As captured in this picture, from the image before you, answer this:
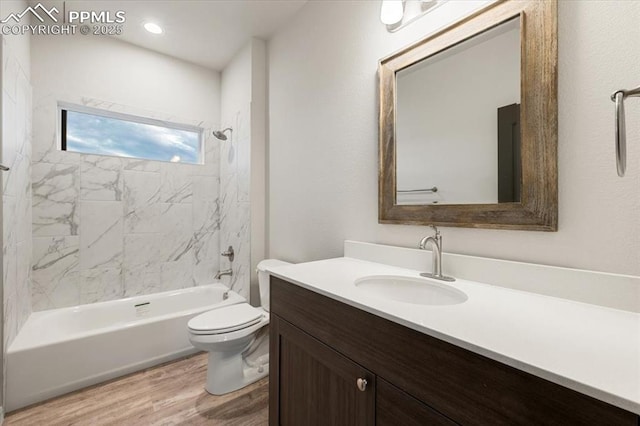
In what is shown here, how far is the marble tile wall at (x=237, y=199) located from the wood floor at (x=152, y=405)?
0.84 metres

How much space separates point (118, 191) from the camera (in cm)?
249

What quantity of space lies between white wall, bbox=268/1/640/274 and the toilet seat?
0.53 meters

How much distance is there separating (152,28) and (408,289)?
2.84 m

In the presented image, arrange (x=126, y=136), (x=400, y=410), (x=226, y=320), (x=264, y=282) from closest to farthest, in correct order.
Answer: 1. (x=400, y=410)
2. (x=226, y=320)
3. (x=264, y=282)
4. (x=126, y=136)

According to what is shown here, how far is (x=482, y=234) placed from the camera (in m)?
1.11

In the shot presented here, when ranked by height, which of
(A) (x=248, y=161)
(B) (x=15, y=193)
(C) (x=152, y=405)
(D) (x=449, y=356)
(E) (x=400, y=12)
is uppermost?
(E) (x=400, y=12)

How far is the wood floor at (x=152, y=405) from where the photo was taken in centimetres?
155

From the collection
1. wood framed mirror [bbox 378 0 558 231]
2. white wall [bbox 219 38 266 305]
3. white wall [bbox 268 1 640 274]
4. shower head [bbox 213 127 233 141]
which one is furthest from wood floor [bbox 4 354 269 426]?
shower head [bbox 213 127 233 141]

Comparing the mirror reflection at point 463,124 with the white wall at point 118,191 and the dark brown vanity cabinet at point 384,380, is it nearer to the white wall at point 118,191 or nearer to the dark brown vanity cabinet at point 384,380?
the dark brown vanity cabinet at point 384,380

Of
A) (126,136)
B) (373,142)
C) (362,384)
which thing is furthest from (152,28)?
(362,384)

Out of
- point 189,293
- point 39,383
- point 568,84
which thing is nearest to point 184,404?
point 39,383

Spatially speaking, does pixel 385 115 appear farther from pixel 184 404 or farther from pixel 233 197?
pixel 184 404

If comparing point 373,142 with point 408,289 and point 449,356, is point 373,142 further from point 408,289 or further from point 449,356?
point 449,356

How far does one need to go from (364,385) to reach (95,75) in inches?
123
